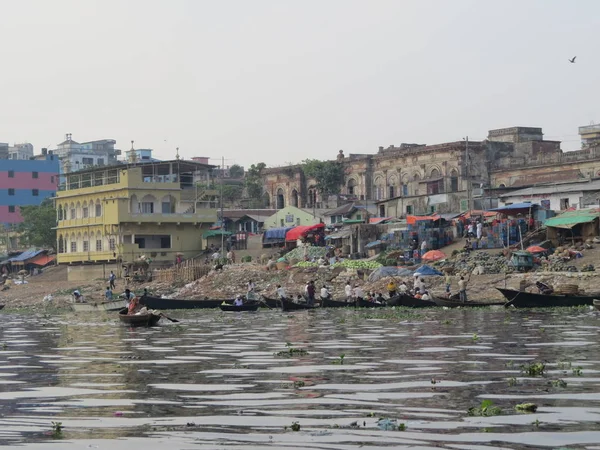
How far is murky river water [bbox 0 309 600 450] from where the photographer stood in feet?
39.6

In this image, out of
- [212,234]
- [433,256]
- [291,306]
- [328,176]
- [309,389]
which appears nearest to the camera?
[309,389]

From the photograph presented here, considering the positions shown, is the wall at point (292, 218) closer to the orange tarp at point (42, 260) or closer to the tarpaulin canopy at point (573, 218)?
the orange tarp at point (42, 260)

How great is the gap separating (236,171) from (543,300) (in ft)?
247

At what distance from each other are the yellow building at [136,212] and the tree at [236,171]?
3341 centimetres

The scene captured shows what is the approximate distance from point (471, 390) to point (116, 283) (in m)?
51.0

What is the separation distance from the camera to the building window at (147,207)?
228 feet

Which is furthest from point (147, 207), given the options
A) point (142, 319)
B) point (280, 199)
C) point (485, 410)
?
point (485, 410)

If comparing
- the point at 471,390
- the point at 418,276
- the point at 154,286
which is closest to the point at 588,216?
the point at 418,276

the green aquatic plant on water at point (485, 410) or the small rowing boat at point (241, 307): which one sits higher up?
the small rowing boat at point (241, 307)

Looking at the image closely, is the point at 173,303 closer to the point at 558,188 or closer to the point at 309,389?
the point at 558,188

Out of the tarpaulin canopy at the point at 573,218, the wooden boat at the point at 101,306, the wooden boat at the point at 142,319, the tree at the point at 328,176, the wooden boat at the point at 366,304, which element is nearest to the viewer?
the wooden boat at the point at 142,319

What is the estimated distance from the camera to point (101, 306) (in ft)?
157

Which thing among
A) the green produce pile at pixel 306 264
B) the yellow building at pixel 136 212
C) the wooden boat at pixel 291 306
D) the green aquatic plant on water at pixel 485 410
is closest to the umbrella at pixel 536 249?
the green produce pile at pixel 306 264

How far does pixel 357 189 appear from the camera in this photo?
79.5 meters
